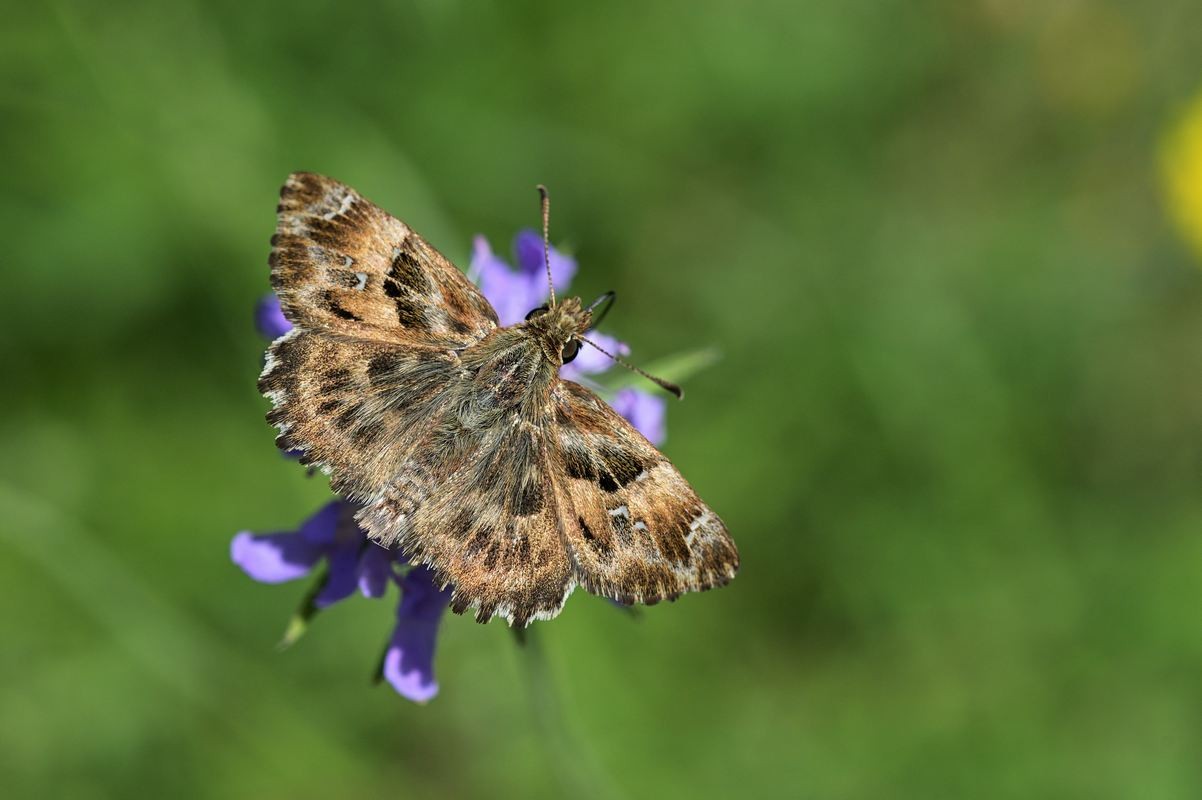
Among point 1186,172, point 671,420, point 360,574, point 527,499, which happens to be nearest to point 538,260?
point 527,499

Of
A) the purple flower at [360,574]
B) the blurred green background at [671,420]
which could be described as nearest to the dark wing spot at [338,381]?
the purple flower at [360,574]

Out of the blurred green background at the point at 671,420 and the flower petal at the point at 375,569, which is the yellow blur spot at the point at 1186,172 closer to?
the blurred green background at the point at 671,420

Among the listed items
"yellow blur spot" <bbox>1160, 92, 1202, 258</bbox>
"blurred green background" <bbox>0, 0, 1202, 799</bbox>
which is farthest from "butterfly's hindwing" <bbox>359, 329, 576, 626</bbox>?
"yellow blur spot" <bbox>1160, 92, 1202, 258</bbox>

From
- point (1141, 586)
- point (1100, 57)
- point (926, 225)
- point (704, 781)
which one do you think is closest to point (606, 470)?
point (704, 781)

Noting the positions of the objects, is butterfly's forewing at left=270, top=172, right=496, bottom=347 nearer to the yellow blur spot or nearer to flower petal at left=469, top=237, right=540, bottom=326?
flower petal at left=469, top=237, right=540, bottom=326

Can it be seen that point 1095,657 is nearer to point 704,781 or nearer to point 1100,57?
point 704,781

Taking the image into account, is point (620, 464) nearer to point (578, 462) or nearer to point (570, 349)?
point (578, 462)
